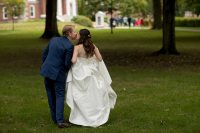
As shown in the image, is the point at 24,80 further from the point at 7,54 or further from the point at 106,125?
the point at 7,54

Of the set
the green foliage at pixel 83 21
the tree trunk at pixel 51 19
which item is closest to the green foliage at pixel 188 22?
the green foliage at pixel 83 21

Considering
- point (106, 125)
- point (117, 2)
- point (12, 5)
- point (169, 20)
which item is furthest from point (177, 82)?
point (117, 2)

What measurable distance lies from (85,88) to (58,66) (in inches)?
22.6

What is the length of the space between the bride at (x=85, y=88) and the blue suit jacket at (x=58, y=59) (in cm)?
10

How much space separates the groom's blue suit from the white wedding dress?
117mm

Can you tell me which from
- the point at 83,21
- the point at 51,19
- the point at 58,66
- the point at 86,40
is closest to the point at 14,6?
the point at 83,21

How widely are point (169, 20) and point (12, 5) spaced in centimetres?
4427

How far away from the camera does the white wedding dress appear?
29.3 ft

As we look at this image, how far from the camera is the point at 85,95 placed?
8953mm

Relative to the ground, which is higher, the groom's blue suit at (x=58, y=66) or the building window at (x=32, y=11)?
the building window at (x=32, y=11)

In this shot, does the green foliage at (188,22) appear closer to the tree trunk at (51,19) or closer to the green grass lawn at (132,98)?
the tree trunk at (51,19)

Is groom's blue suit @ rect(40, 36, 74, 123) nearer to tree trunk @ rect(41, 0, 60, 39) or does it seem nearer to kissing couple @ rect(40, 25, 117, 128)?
kissing couple @ rect(40, 25, 117, 128)

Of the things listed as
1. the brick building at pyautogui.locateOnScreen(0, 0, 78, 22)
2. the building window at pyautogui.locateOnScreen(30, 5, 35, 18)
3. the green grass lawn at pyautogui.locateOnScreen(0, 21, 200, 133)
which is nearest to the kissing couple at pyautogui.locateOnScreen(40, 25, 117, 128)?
the green grass lawn at pyautogui.locateOnScreen(0, 21, 200, 133)

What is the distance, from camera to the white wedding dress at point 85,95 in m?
8.95
